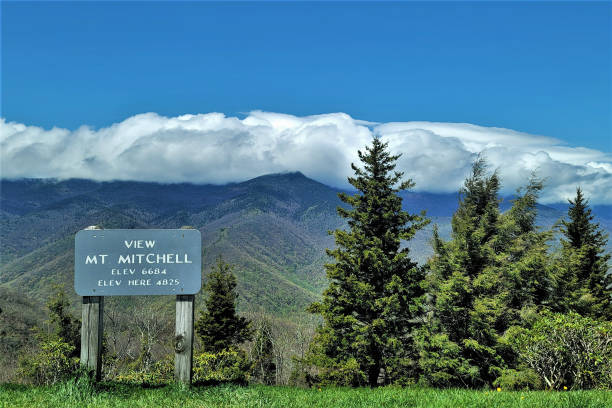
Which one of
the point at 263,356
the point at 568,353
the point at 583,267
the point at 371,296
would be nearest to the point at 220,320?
the point at 263,356

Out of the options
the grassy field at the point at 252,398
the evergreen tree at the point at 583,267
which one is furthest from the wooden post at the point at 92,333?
the evergreen tree at the point at 583,267

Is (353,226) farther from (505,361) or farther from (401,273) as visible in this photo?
(505,361)

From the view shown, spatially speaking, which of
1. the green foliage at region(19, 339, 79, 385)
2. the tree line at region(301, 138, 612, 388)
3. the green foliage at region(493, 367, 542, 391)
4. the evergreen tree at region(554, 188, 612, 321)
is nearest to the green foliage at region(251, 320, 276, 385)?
the green foliage at region(19, 339, 79, 385)

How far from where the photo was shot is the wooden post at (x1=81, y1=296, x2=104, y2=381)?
9.22 meters

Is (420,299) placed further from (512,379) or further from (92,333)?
(92,333)

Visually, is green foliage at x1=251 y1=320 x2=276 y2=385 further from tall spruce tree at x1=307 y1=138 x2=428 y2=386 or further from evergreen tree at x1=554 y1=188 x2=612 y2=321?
evergreen tree at x1=554 y1=188 x2=612 y2=321

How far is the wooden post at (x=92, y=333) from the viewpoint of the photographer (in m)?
9.22

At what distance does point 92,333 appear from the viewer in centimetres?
927

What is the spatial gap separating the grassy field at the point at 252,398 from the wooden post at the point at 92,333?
65 centimetres

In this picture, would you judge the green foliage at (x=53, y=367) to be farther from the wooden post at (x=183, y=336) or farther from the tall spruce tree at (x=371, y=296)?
the tall spruce tree at (x=371, y=296)

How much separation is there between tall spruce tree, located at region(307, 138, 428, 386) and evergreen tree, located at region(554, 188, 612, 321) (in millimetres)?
9414

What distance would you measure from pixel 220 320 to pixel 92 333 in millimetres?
27925

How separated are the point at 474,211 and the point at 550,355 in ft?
60.6

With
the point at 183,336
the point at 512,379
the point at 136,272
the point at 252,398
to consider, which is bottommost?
the point at 512,379
